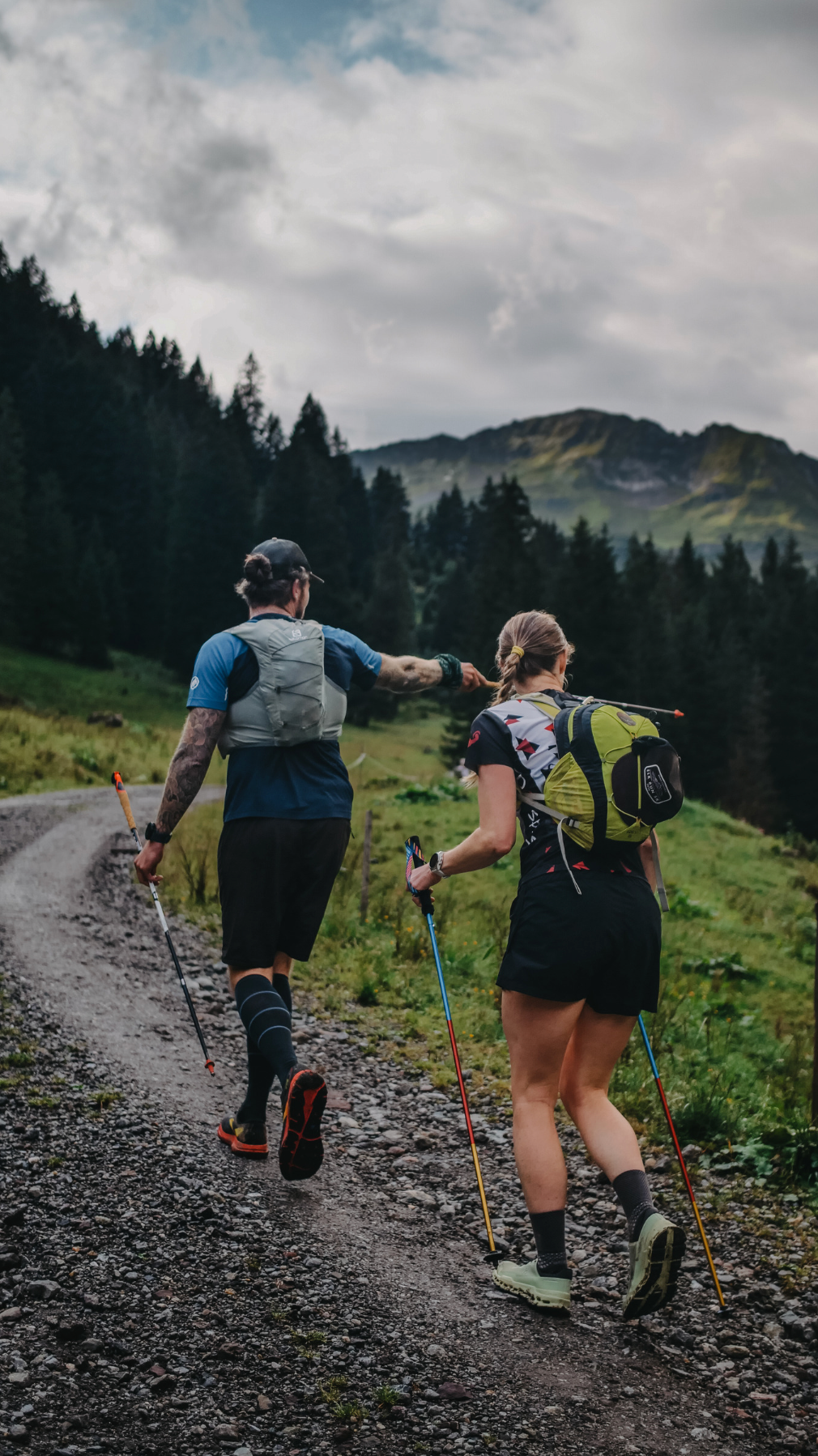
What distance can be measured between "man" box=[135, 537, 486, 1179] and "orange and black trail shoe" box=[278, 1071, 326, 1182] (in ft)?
0.91

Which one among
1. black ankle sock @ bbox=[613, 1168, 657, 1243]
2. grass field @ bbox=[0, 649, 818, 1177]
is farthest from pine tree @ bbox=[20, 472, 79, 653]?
black ankle sock @ bbox=[613, 1168, 657, 1243]

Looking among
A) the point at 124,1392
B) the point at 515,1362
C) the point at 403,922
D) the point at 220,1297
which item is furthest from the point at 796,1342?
the point at 403,922

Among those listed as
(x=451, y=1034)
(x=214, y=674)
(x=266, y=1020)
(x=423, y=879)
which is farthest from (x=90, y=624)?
(x=451, y=1034)

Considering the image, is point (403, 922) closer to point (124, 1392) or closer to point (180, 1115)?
point (180, 1115)

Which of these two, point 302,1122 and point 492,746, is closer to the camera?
point 492,746

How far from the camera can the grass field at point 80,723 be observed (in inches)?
899

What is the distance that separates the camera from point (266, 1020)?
416 cm

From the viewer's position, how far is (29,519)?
59875 millimetres

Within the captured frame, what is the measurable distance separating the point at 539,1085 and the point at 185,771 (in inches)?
78.1

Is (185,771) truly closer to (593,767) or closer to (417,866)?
(417,866)

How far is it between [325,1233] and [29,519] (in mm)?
62338

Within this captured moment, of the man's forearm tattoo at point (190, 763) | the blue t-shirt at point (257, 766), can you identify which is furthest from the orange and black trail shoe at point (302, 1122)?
the man's forearm tattoo at point (190, 763)

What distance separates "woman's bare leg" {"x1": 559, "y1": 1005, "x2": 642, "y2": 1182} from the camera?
3.62m

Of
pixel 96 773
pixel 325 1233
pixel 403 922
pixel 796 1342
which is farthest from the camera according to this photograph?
pixel 96 773
